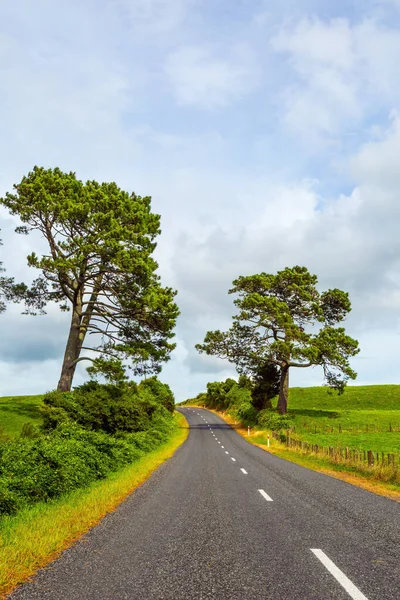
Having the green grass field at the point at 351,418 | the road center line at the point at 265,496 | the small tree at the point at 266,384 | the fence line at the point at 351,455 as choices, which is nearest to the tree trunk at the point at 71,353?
the fence line at the point at 351,455

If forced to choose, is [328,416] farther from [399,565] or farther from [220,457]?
[399,565]

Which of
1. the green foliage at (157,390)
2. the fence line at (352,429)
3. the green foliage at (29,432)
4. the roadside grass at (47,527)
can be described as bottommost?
the roadside grass at (47,527)

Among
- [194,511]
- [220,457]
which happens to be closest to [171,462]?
[220,457]

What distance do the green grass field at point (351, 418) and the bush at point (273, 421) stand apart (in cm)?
133

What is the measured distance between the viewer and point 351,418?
2100 inches

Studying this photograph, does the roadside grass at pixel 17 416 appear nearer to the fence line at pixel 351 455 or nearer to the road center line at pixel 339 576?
the fence line at pixel 351 455

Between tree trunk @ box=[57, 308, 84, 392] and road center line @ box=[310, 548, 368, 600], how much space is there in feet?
87.3

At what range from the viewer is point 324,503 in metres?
10.2

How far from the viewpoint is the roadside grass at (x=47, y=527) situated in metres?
5.71

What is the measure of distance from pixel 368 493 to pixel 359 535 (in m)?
6.12

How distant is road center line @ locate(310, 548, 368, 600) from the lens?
456 centimetres

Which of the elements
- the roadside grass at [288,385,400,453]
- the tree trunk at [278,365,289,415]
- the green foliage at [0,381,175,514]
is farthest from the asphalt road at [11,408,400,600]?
the tree trunk at [278,365,289,415]

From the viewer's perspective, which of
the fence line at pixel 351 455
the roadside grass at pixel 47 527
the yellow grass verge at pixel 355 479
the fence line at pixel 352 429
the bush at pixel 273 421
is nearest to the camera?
the roadside grass at pixel 47 527

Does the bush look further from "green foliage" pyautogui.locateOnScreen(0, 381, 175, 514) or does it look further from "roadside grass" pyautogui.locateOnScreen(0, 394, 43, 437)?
"roadside grass" pyautogui.locateOnScreen(0, 394, 43, 437)
